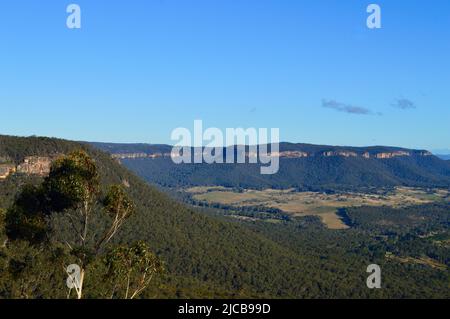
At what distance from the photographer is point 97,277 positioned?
83562mm

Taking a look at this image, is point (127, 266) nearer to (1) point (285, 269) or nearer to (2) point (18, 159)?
(1) point (285, 269)

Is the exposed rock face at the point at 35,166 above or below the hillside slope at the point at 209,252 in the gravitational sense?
above

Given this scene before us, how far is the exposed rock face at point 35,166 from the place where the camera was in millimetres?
171875

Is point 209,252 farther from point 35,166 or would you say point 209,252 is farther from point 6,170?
point 6,170

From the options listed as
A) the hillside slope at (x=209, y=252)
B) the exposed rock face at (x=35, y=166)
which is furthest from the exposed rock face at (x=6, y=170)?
the exposed rock face at (x=35, y=166)

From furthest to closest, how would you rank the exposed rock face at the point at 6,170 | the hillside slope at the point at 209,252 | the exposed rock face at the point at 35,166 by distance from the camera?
1. the exposed rock face at the point at 35,166
2. the exposed rock face at the point at 6,170
3. the hillside slope at the point at 209,252

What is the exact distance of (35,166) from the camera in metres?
176

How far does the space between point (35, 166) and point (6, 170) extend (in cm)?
1158

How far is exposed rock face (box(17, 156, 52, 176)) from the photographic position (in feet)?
564

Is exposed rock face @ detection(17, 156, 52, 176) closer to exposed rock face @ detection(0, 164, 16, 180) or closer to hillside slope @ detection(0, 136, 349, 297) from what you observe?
exposed rock face @ detection(0, 164, 16, 180)

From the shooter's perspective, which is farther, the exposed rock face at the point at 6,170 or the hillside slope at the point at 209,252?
the exposed rock face at the point at 6,170

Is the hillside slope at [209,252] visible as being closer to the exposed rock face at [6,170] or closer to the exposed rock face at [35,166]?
the exposed rock face at [6,170]

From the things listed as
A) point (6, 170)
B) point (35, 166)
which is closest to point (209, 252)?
point (35, 166)

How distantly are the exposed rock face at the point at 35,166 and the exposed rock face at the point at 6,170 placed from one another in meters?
2.02
